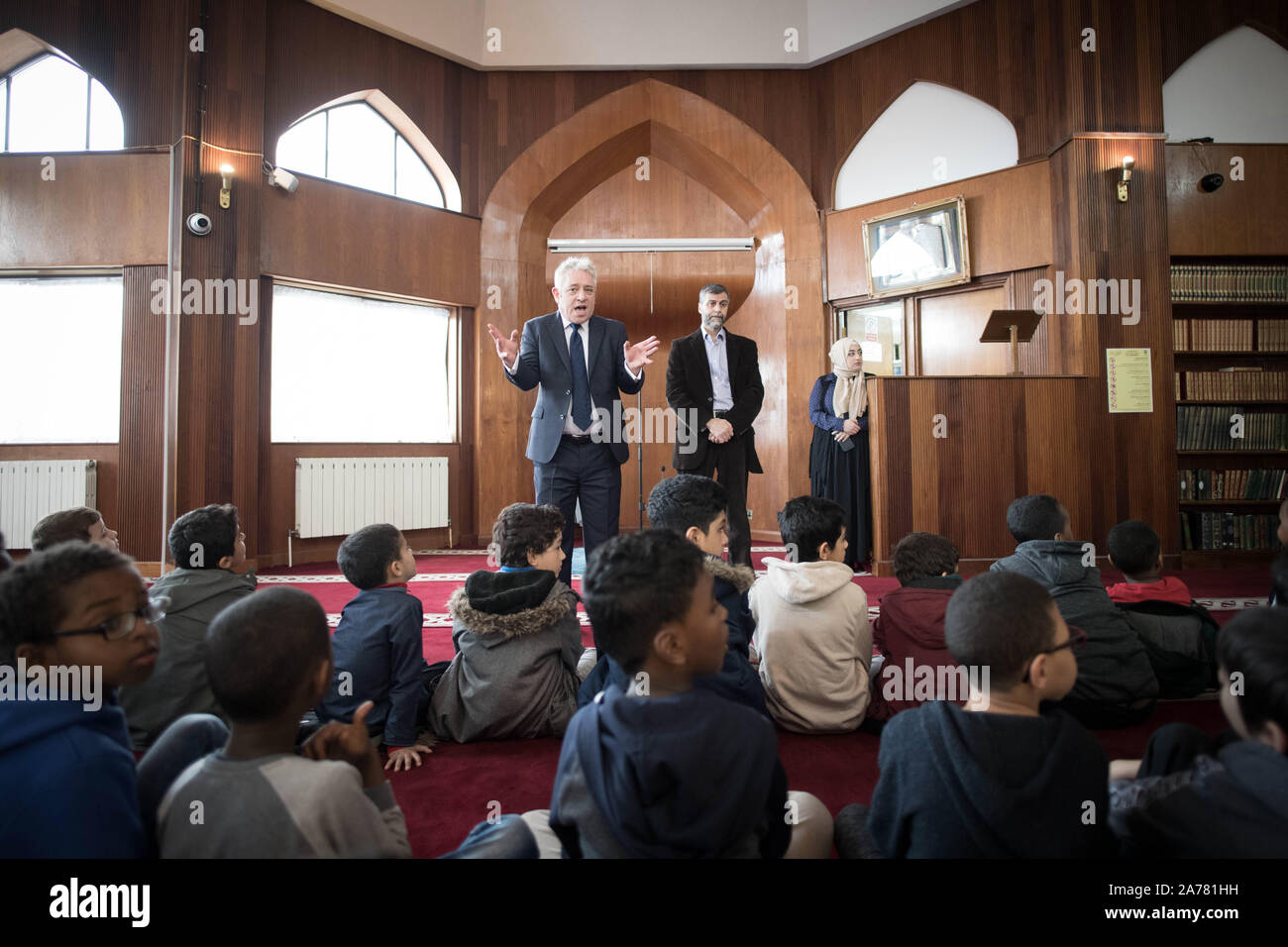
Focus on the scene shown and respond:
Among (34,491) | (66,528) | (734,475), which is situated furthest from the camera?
(34,491)

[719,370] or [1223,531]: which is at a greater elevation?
[719,370]

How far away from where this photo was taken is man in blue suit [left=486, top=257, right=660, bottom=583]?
2.96 meters

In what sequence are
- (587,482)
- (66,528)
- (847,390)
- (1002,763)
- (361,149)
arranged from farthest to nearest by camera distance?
(361,149) → (847,390) → (587,482) → (66,528) → (1002,763)

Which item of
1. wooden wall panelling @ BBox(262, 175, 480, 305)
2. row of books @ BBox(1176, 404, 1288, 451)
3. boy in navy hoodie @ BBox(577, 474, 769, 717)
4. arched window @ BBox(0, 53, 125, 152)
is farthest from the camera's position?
wooden wall panelling @ BBox(262, 175, 480, 305)

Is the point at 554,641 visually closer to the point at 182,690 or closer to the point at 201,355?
the point at 182,690

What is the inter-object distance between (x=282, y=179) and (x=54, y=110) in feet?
5.15

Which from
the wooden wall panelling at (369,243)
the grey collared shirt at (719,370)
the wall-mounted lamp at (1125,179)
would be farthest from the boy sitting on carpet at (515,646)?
the wall-mounted lamp at (1125,179)

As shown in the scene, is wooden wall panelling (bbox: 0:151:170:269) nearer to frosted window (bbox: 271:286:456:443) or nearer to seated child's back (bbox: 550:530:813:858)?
frosted window (bbox: 271:286:456:443)

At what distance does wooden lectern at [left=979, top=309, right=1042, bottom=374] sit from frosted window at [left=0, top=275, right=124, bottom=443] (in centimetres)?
595

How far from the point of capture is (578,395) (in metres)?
3.03

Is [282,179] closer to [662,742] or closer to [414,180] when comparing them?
[414,180]

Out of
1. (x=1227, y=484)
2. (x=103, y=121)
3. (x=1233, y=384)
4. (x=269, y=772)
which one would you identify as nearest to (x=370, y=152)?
(x=103, y=121)

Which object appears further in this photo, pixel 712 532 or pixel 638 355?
pixel 638 355

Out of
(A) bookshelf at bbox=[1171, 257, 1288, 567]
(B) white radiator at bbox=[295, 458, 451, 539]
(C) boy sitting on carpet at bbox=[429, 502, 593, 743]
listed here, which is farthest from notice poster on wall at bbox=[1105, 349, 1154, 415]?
(B) white radiator at bbox=[295, 458, 451, 539]
